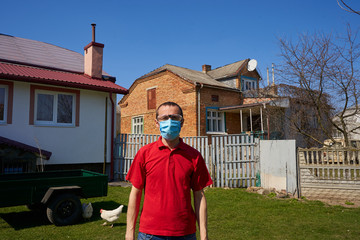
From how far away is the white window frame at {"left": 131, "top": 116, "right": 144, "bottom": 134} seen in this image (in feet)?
72.3

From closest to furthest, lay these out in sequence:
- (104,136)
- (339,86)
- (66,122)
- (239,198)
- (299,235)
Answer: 1. (299,235)
2. (239,198)
3. (339,86)
4. (66,122)
5. (104,136)

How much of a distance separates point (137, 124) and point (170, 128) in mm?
20579

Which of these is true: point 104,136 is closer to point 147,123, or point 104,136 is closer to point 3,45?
point 3,45

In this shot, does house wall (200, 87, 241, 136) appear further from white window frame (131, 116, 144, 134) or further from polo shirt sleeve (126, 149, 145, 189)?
polo shirt sleeve (126, 149, 145, 189)

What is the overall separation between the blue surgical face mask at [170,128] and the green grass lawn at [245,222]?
10.7 ft

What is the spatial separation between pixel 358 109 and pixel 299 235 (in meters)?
6.29

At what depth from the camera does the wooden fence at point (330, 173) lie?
24.8ft

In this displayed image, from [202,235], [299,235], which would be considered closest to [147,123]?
[299,235]

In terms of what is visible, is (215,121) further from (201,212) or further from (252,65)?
(201,212)

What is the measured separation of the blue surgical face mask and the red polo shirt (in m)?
0.09

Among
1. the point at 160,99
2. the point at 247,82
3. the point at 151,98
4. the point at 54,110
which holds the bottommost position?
the point at 54,110

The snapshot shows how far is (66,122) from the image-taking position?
427 inches

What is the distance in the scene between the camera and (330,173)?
7.81 meters

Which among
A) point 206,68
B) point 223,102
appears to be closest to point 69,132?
point 223,102
